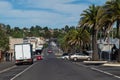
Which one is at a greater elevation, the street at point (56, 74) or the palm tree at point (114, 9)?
the palm tree at point (114, 9)

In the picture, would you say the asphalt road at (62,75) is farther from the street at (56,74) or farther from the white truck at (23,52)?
the white truck at (23,52)

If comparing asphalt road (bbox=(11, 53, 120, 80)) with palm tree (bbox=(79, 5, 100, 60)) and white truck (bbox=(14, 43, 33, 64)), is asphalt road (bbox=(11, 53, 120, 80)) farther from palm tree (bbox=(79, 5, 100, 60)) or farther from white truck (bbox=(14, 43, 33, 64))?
palm tree (bbox=(79, 5, 100, 60))

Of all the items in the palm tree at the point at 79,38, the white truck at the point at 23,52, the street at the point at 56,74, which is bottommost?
the street at the point at 56,74

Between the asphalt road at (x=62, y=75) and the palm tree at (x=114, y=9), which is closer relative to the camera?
the asphalt road at (x=62, y=75)

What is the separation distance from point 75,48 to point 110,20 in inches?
3451

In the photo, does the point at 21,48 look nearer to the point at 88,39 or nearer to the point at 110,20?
the point at 110,20

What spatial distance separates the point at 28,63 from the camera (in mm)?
68188

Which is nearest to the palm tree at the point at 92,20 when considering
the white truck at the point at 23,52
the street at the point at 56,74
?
the white truck at the point at 23,52

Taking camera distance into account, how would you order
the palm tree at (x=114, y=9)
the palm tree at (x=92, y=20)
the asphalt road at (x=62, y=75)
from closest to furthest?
the asphalt road at (x=62, y=75) < the palm tree at (x=114, y=9) < the palm tree at (x=92, y=20)

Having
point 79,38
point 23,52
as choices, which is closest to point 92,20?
point 23,52

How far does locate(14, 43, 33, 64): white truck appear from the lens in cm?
6362

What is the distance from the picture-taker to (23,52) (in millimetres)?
63875

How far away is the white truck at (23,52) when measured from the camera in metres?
63.6

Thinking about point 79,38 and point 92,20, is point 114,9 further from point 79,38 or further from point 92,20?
point 79,38
